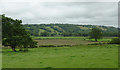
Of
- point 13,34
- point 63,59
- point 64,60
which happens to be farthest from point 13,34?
point 64,60

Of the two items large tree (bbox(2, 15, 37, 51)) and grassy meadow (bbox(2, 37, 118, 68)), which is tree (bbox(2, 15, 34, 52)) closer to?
large tree (bbox(2, 15, 37, 51))

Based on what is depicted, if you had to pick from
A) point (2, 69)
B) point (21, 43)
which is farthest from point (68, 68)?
point (21, 43)

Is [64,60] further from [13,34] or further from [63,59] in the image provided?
[13,34]

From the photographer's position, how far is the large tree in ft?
146

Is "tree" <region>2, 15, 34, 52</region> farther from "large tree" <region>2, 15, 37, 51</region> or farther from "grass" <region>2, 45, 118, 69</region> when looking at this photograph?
"grass" <region>2, 45, 118, 69</region>

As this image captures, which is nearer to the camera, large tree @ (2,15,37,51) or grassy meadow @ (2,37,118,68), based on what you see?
grassy meadow @ (2,37,118,68)

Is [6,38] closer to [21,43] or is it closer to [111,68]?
[21,43]

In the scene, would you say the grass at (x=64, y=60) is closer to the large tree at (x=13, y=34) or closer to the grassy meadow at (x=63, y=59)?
the grassy meadow at (x=63, y=59)

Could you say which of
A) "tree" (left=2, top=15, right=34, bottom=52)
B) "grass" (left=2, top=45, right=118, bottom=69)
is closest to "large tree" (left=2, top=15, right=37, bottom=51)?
"tree" (left=2, top=15, right=34, bottom=52)

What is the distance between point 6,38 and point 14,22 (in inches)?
240

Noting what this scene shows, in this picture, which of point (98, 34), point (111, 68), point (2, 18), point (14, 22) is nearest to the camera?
point (111, 68)

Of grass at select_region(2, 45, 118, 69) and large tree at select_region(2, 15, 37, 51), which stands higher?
large tree at select_region(2, 15, 37, 51)

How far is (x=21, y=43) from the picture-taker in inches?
1777

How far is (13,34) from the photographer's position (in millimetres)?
46656
